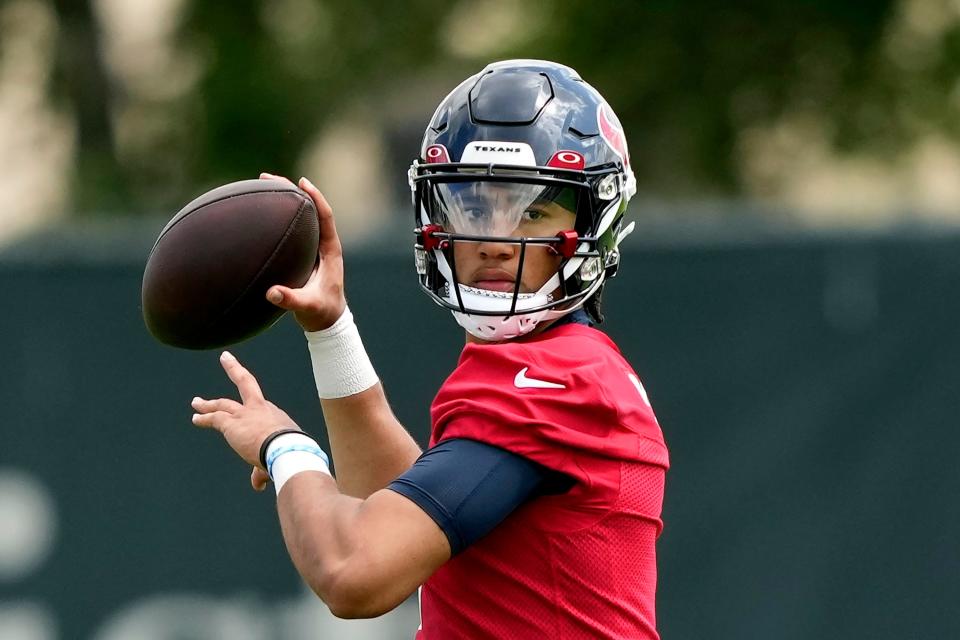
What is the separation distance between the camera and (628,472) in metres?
3.14

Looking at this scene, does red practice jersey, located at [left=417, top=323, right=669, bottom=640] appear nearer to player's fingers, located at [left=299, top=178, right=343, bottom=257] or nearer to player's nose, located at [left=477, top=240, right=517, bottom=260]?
player's nose, located at [left=477, top=240, right=517, bottom=260]

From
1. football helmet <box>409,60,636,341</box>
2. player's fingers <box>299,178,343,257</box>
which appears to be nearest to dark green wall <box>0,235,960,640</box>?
player's fingers <box>299,178,343,257</box>

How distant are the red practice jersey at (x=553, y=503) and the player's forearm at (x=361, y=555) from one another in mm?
218

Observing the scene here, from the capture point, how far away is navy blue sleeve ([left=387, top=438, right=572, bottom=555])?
2.92m

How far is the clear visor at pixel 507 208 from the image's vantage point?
331 centimetres

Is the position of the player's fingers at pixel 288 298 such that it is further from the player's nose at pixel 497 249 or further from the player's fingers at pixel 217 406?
the player's nose at pixel 497 249

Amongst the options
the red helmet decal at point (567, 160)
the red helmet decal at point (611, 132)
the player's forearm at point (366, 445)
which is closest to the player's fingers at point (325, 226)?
the player's forearm at point (366, 445)

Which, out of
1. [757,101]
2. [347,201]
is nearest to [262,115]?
[347,201]

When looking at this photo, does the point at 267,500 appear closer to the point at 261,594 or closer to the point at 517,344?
the point at 261,594

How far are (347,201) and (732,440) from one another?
7998mm

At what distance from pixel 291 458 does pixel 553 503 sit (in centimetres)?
52

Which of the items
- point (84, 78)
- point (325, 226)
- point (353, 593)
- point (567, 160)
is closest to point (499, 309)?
point (567, 160)

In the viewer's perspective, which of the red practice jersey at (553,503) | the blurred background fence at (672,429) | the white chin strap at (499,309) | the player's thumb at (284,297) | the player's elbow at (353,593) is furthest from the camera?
the blurred background fence at (672,429)

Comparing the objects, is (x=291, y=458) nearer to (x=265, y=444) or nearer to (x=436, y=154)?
(x=265, y=444)
